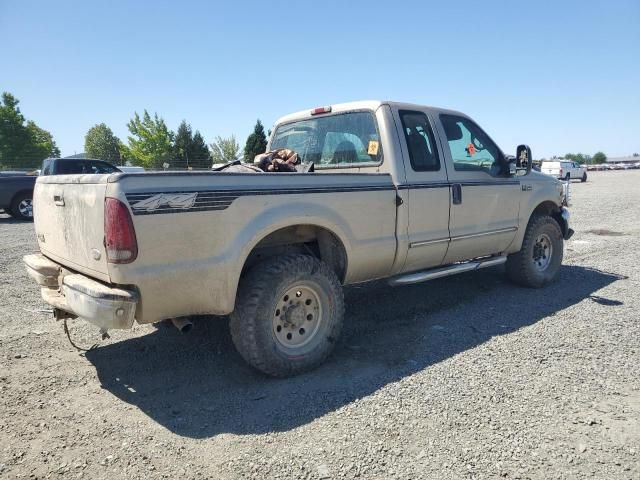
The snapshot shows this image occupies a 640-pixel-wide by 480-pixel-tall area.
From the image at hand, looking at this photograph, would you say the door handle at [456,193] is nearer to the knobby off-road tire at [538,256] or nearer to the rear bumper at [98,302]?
the knobby off-road tire at [538,256]

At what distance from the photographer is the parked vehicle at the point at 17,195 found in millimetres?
12414

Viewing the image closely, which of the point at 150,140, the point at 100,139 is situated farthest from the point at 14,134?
the point at 100,139

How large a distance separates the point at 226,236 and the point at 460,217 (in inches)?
103

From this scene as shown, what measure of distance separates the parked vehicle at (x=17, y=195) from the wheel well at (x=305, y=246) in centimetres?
1138

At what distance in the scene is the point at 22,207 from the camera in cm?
1289

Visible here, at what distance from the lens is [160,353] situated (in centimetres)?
394

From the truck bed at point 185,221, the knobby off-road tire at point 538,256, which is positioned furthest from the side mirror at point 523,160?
the truck bed at point 185,221

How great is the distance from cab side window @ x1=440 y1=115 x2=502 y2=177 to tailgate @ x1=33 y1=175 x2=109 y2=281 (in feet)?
11.1

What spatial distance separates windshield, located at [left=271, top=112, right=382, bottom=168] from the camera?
438cm

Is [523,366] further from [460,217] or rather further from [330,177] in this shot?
[330,177]

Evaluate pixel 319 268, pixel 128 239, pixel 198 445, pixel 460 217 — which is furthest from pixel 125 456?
pixel 460 217

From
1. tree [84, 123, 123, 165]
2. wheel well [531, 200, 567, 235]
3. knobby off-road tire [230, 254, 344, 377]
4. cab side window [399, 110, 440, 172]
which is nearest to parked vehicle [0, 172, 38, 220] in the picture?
cab side window [399, 110, 440, 172]

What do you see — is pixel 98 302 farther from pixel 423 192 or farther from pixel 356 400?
pixel 423 192

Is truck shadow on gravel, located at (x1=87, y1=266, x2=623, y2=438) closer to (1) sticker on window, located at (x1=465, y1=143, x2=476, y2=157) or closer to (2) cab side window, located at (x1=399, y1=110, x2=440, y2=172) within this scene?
(2) cab side window, located at (x1=399, y1=110, x2=440, y2=172)
